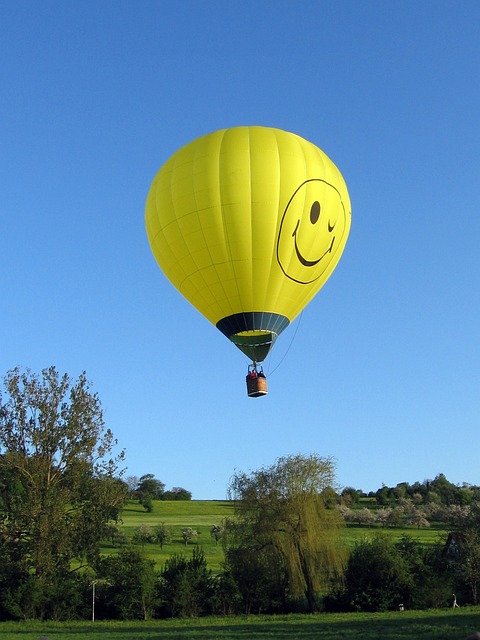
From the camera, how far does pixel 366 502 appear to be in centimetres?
12725

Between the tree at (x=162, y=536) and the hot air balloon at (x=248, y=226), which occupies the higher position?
the hot air balloon at (x=248, y=226)

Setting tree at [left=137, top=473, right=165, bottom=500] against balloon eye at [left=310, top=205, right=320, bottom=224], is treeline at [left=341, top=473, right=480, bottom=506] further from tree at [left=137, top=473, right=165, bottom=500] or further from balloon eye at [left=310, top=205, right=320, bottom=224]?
balloon eye at [left=310, top=205, right=320, bottom=224]

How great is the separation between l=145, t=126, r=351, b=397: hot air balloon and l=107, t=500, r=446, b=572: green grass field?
19329 millimetres

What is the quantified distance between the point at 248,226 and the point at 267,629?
48.8ft

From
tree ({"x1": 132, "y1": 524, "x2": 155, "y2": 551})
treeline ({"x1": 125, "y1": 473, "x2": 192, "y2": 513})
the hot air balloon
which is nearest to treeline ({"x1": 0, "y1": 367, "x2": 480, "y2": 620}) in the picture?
the hot air balloon

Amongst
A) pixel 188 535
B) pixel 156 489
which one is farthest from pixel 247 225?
pixel 156 489

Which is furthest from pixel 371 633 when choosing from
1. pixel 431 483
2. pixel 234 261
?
pixel 431 483

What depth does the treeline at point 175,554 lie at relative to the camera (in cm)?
3947

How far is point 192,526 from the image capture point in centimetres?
9019

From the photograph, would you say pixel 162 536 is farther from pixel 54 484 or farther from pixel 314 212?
pixel 314 212

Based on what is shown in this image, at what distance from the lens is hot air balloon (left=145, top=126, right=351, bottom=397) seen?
92.4 feet

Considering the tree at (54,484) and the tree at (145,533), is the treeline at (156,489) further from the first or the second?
the tree at (54,484)

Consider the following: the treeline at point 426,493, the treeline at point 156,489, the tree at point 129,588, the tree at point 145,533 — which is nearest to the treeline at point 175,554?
the tree at point 129,588

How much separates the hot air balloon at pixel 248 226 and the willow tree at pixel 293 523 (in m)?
13.6
